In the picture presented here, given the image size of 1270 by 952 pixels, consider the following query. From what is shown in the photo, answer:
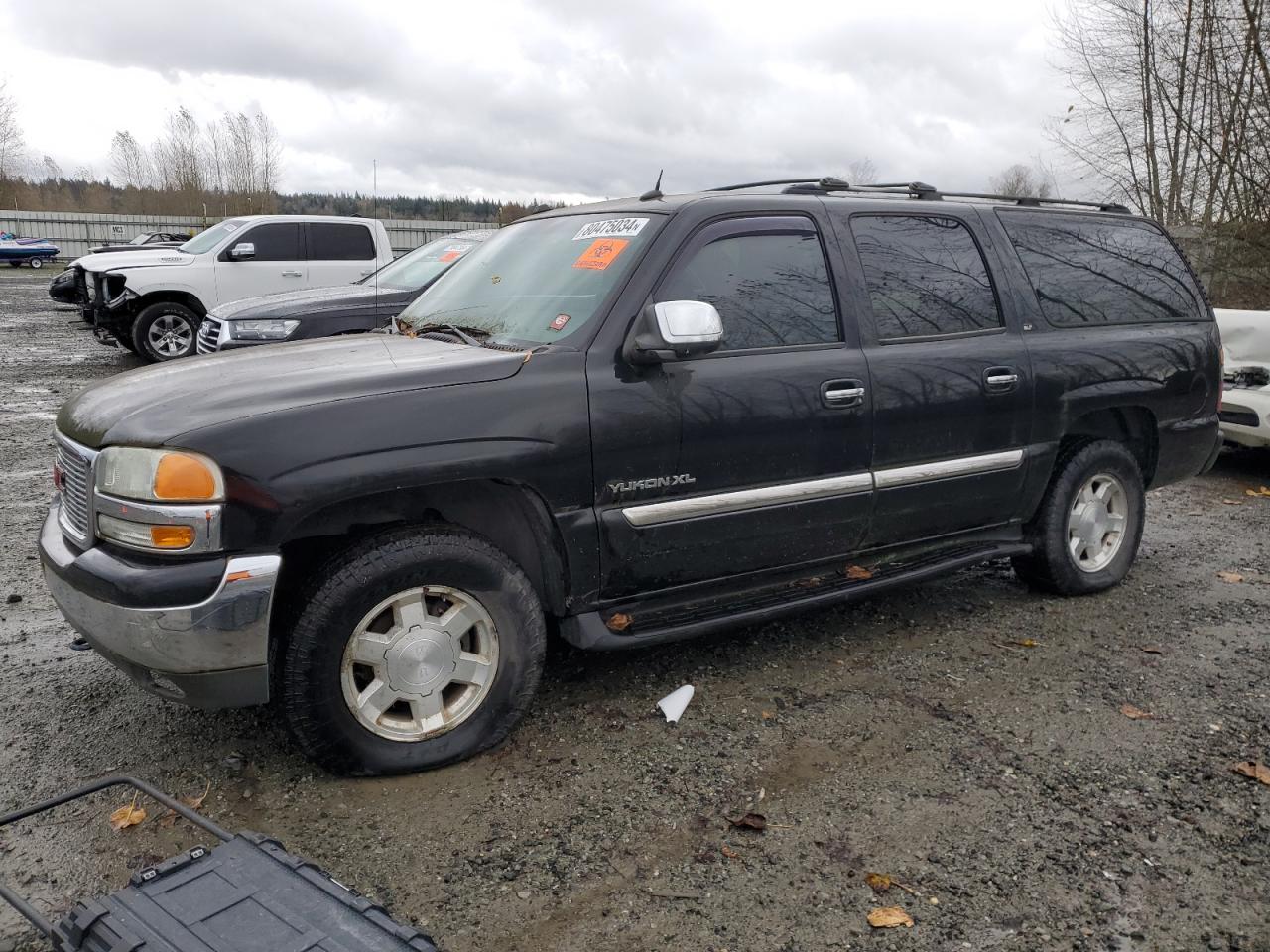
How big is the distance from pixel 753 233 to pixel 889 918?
2404 millimetres

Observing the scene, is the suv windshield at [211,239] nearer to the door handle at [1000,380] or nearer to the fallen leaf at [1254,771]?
the door handle at [1000,380]

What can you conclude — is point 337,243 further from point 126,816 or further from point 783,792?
point 783,792

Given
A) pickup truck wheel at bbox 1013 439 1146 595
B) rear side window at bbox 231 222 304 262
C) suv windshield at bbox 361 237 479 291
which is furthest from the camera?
rear side window at bbox 231 222 304 262

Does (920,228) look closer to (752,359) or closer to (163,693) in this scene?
(752,359)

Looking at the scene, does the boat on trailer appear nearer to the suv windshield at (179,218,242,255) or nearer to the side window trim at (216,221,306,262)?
the suv windshield at (179,218,242,255)

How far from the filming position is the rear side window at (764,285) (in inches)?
142

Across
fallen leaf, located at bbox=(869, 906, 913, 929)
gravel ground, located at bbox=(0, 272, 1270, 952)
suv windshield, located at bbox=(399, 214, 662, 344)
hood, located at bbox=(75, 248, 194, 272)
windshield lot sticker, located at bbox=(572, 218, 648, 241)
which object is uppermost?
hood, located at bbox=(75, 248, 194, 272)

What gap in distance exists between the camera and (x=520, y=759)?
3312 mm

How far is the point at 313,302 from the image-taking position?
8.64 metres

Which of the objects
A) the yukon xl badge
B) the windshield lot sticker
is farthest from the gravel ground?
the windshield lot sticker

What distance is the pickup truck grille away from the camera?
9.33 metres

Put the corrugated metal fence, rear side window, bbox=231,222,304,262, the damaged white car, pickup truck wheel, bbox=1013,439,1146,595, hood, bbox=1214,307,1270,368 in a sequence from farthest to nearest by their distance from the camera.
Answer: the corrugated metal fence, rear side window, bbox=231,222,304,262, hood, bbox=1214,307,1270,368, the damaged white car, pickup truck wheel, bbox=1013,439,1146,595

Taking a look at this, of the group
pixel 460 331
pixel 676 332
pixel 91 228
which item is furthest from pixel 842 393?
→ pixel 91 228

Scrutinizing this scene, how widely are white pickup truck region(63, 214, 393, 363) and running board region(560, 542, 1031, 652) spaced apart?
946cm
